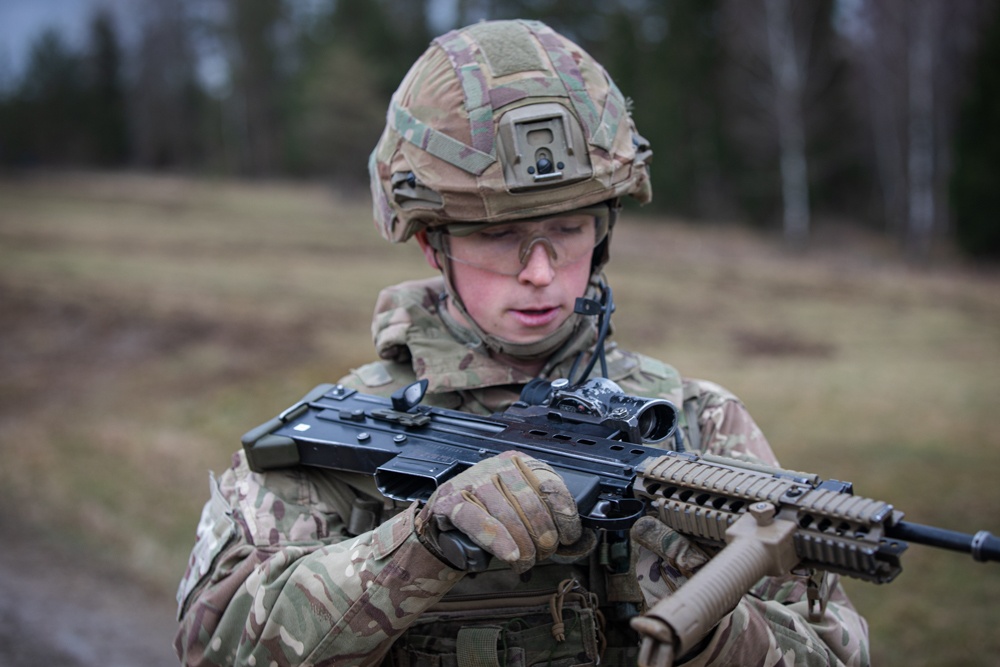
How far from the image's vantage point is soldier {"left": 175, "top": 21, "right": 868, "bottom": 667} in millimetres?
2434

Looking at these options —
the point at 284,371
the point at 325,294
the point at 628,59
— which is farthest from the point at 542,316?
Result: the point at 628,59

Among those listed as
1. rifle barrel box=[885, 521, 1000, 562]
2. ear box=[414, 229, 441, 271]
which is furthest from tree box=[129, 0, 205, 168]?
rifle barrel box=[885, 521, 1000, 562]

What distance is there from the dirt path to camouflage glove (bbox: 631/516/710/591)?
450cm

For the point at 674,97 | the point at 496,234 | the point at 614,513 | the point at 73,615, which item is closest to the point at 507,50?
the point at 496,234

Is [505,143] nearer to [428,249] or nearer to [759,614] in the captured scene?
[428,249]

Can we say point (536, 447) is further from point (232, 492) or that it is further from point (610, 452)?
point (232, 492)

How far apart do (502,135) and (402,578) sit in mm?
1420

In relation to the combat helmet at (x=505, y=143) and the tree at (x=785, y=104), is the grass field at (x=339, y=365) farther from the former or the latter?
the tree at (x=785, y=104)

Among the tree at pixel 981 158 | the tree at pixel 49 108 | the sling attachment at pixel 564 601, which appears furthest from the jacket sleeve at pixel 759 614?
the tree at pixel 49 108

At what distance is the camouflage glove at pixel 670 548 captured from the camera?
90.5 inches

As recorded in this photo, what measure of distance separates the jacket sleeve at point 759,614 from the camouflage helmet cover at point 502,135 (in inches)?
32.9

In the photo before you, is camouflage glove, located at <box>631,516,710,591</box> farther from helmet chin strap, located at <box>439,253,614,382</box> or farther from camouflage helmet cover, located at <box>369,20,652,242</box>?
camouflage helmet cover, located at <box>369,20,652,242</box>

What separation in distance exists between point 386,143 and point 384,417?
1018mm

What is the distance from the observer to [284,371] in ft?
35.6
